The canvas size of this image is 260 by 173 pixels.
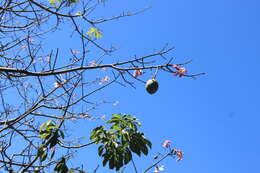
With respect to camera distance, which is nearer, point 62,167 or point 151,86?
point 151,86

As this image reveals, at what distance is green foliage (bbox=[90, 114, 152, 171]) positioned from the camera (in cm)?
323

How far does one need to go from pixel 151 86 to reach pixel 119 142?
836 millimetres

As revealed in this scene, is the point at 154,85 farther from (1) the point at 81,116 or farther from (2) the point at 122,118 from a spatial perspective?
(1) the point at 81,116

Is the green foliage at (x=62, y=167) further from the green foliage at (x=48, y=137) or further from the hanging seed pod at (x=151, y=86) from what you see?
the hanging seed pod at (x=151, y=86)

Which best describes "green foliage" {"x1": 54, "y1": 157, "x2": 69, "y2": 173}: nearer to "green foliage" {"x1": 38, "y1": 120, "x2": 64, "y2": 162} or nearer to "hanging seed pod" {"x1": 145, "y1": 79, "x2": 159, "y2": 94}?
"green foliage" {"x1": 38, "y1": 120, "x2": 64, "y2": 162}

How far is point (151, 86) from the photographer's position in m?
2.86

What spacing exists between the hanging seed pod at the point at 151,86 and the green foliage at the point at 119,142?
0.67 meters

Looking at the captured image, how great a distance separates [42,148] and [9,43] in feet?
5.33

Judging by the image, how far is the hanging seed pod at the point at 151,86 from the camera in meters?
2.86

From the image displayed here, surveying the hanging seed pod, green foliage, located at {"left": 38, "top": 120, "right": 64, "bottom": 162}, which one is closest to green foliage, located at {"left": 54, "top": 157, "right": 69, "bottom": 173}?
green foliage, located at {"left": 38, "top": 120, "right": 64, "bottom": 162}

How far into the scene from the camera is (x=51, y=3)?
3744mm

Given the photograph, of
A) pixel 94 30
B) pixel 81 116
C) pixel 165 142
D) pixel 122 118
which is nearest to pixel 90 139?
pixel 122 118

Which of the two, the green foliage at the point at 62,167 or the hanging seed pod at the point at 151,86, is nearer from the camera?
the hanging seed pod at the point at 151,86

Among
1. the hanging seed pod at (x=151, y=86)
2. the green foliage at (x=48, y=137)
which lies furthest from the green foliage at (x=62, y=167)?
the hanging seed pod at (x=151, y=86)
